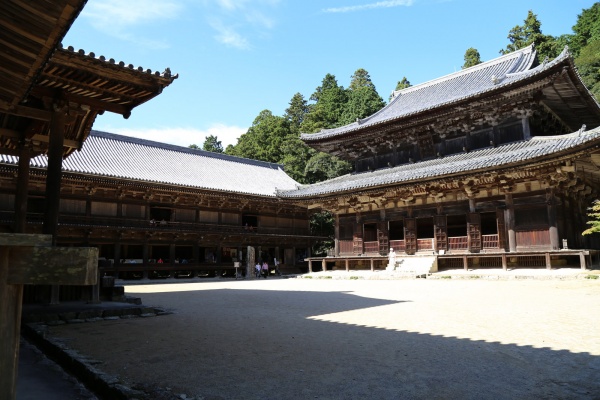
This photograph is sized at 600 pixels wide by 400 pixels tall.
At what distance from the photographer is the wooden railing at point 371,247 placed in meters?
24.7

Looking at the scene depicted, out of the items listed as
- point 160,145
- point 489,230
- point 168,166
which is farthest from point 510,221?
point 160,145

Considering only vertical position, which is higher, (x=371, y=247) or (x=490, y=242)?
(x=490, y=242)

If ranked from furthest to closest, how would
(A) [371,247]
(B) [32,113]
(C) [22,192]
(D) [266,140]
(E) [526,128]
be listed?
(D) [266,140]
(A) [371,247]
(E) [526,128]
(C) [22,192]
(B) [32,113]

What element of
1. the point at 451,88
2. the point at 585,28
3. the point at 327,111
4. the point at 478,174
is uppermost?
the point at 585,28

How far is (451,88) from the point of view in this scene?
1040 inches

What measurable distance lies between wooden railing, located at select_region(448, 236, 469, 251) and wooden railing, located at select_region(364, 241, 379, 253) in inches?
180

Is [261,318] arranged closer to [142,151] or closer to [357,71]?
[142,151]

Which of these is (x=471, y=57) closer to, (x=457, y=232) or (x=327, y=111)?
(x=327, y=111)

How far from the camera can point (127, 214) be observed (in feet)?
80.0

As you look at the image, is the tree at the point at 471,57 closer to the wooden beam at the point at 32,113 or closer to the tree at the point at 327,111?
the tree at the point at 327,111

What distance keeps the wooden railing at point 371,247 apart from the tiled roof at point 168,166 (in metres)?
9.05

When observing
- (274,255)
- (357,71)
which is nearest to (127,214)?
(274,255)

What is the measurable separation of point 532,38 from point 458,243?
40.2 meters

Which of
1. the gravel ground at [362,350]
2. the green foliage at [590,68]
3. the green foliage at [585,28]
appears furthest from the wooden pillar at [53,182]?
the green foliage at [585,28]
